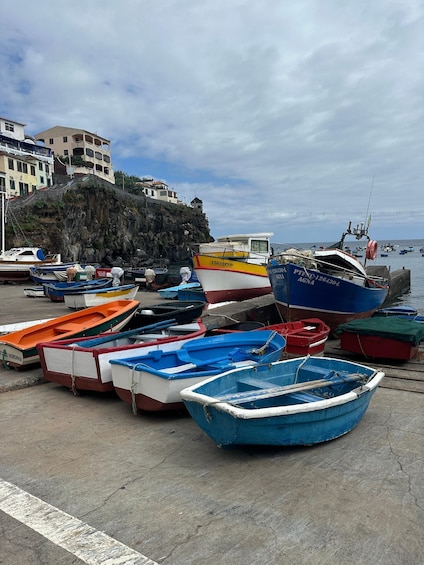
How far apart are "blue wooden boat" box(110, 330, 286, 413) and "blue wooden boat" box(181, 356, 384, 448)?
0.49 meters

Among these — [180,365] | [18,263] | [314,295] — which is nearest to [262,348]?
[180,365]

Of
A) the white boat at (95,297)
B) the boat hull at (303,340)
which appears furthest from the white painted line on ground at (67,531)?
the white boat at (95,297)

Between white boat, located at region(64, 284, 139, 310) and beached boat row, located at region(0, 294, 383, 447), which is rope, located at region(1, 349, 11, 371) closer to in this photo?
beached boat row, located at region(0, 294, 383, 447)

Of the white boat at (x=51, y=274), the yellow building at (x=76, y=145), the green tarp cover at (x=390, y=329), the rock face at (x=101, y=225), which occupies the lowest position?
the green tarp cover at (x=390, y=329)

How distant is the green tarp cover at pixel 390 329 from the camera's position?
26.5ft

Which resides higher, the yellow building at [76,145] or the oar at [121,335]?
the yellow building at [76,145]

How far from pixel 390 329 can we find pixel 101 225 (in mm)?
53443

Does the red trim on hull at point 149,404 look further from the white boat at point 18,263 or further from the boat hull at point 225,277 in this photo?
the white boat at point 18,263

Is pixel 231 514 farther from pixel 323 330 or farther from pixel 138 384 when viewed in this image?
pixel 323 330

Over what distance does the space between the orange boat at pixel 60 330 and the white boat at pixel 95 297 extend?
448 centimetres

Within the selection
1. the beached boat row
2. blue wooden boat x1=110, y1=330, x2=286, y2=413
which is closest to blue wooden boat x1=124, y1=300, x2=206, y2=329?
the beached boat row

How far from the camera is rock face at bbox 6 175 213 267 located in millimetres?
Result: 45031

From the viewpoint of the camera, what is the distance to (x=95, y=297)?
1383 cm

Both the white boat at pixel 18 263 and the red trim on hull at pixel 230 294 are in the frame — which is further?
the white boat at pixel 18 263
